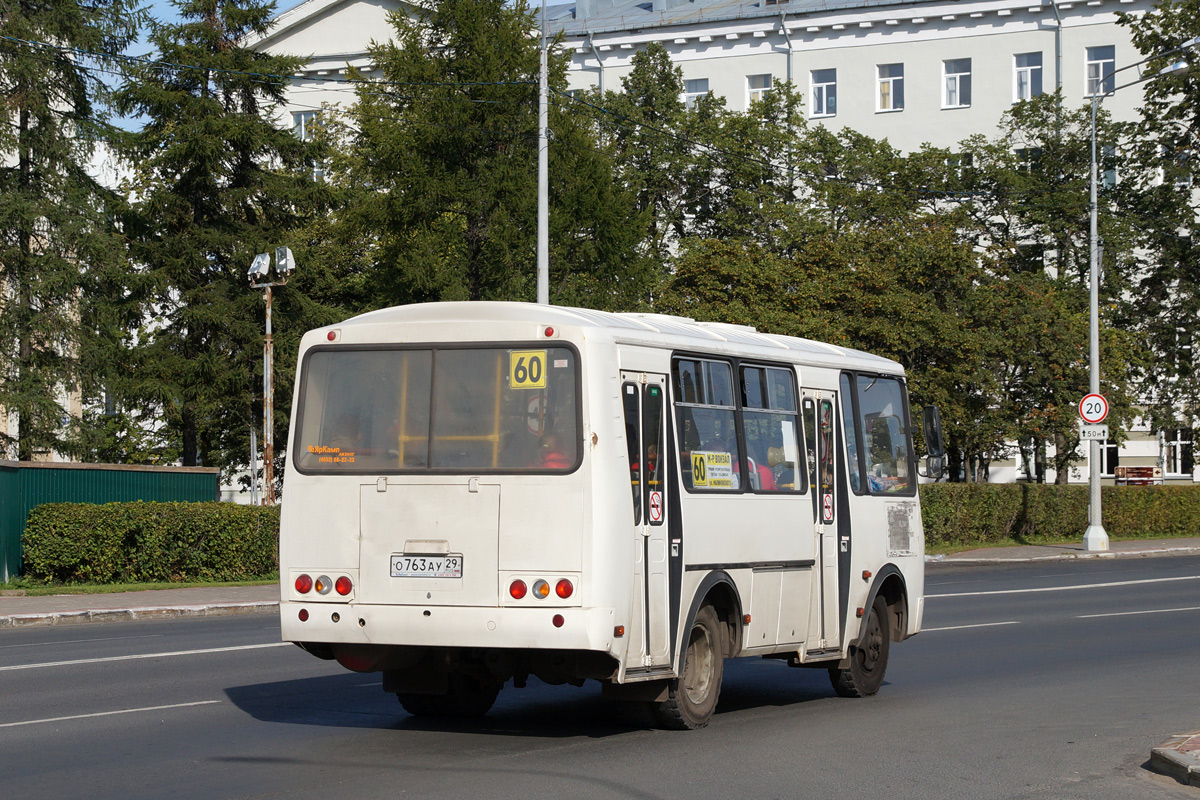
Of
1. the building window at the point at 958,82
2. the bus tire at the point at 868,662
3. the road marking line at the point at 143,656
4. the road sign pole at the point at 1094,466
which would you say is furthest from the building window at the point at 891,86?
the bus tire at the point at 868,662

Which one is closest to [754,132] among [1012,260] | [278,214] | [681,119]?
[681,119]

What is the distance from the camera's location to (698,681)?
1087 centimetres

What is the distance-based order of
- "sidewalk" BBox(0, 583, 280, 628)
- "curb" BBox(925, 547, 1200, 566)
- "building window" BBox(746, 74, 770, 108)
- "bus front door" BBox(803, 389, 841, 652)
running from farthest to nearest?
"building window" BBox(746, 74, 770, 108) → "curb" BBox(925, 547, 1200, 566) → "sidewalk" BBox(0, 583, 280, 628) → "bus front door" BBox(803, 389, 841, 652)

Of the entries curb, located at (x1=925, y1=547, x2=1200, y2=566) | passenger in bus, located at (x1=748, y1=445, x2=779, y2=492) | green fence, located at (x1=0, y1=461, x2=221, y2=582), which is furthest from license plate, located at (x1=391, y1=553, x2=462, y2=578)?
curb, located at (x1=925, y1=547, x2=1200, y2=566)

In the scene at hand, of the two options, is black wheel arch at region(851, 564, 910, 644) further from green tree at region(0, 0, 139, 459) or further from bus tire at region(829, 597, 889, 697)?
green tree at region(0, 0, 139, 459)

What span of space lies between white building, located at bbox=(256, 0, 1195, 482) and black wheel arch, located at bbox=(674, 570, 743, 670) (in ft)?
163

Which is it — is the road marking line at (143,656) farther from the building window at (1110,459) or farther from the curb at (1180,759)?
the building window at (1110,459)

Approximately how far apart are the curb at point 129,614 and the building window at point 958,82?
156 feet

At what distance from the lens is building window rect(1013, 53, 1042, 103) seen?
6180cm

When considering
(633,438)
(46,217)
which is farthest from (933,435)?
(46,217)

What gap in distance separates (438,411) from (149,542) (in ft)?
53.8

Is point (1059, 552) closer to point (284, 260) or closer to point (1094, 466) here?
point (1094, 466)

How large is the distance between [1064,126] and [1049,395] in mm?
15842

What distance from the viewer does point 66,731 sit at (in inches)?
412
